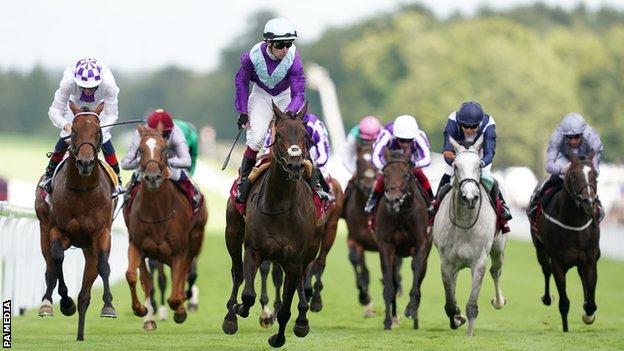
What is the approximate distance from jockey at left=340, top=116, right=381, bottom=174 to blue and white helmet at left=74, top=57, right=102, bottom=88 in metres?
6.53

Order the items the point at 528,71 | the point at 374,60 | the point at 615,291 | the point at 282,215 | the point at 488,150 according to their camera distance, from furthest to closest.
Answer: the point at 374,60 → the point at 528,71 → the point at 615,291 → the point at 488,150 → the point at 282,215

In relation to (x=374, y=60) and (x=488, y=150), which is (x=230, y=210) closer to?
(x=488, y=150)

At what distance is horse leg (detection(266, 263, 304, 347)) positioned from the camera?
1295cm

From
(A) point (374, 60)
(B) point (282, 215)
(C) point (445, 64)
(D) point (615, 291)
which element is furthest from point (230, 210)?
(A) point (374, 60)

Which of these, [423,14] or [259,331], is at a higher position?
[423,14]

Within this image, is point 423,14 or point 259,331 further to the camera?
point 423,14

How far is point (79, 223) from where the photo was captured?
1447cm

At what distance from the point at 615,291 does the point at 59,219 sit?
14075 mm

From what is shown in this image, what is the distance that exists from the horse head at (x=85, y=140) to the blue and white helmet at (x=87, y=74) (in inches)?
28.5

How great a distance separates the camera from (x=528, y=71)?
88.7 metres

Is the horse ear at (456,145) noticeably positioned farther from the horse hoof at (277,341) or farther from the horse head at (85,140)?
the horse head at (85,140)

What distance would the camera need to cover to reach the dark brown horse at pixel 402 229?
1669cm

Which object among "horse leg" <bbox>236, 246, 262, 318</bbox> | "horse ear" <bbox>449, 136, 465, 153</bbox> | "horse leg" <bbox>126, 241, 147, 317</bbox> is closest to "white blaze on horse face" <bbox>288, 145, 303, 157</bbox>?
"horse leg" <bbox>236, 246, 262, 318</bbox>

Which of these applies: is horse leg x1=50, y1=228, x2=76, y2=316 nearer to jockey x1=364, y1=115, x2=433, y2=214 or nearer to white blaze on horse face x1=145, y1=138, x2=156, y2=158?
white blaze on horse face x1=145, y1=138, x2=156, y2=158
